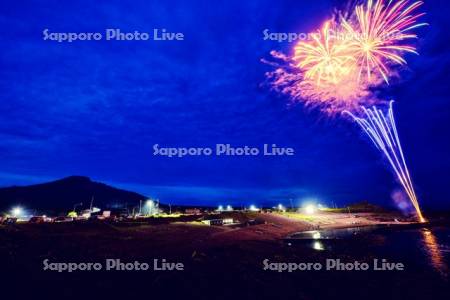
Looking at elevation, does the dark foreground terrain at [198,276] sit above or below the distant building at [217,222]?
below

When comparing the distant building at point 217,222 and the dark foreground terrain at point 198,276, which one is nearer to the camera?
the dark foreground terrain at point 198,276

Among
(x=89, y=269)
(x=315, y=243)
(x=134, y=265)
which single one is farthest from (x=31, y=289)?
(x=315, y=243)

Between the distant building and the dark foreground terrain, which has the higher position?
the distant building

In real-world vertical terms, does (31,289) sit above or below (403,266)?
above

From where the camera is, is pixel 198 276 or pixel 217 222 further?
pixel 217 222

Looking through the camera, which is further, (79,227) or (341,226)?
(341,226)

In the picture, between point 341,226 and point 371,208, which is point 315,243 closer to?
point 341,226

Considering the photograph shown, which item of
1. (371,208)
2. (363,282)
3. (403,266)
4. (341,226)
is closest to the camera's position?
(363,282)

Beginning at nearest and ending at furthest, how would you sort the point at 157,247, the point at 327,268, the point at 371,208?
the point at 327,268 → the point at 157,247 → the point at 371,208

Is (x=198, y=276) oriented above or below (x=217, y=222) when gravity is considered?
below

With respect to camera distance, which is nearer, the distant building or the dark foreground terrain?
the dark foreground terrain
